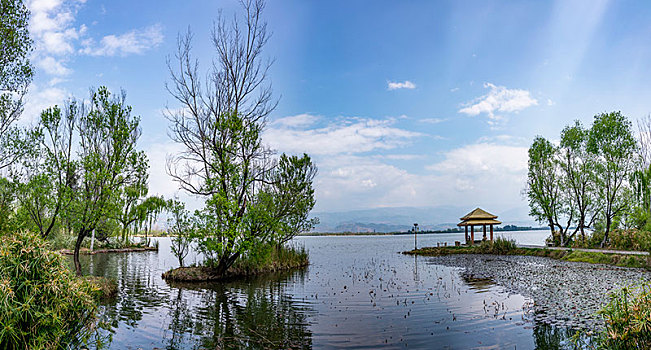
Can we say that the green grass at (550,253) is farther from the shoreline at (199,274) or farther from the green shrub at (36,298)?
the green shrub at (36,298)

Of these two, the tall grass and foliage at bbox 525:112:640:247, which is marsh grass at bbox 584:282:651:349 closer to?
the tall grass

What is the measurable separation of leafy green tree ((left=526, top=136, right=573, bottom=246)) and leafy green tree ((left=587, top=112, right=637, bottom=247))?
4.32 metres

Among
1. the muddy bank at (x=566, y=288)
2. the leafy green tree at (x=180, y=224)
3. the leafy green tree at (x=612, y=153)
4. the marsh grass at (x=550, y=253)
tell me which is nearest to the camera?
the muddy bank at (x=566, y=288)

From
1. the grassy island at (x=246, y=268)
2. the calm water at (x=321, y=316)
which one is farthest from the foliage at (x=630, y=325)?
the grassy island at (x=246, y=268)

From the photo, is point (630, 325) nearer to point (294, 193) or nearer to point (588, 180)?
point (294, 193)

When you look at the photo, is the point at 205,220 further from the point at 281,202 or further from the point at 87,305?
the point at 87,305

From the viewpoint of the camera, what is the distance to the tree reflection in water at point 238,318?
24.5 ft

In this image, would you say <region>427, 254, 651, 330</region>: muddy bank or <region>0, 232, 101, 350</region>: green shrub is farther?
<region>427, 254, 651, 330</region>: muddy bank

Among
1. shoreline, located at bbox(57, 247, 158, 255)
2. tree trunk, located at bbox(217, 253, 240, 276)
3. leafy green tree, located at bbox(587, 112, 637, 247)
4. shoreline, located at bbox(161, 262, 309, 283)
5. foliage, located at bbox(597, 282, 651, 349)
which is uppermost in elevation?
leafy green tree, located at bbox(587, 112, 637, 247)

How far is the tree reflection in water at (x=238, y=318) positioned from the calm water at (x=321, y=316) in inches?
0.9

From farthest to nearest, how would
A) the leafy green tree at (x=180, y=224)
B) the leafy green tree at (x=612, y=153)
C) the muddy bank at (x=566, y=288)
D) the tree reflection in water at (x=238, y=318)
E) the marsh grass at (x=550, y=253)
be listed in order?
1. the leafy green tree at (x=612, y=153)
2. the marsh grass at (x=550, y=253)
3. the leafy green tree at (x=180, y=224)
4. the muddy bank at (x=566, y=288)
5. the tree reflection in water at (x=238, y=318)

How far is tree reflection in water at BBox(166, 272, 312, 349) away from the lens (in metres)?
7.46

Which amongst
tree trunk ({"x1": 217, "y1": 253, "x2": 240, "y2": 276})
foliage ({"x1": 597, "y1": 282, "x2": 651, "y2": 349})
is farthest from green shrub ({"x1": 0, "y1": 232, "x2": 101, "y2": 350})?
tree trunk ({"x1": 217, "y1": 253, "x2": 240, "y2": 276})

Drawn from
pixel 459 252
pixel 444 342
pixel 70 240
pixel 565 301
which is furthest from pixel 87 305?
pixel 459 252
